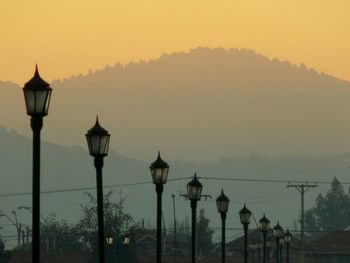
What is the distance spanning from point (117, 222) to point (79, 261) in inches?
1147

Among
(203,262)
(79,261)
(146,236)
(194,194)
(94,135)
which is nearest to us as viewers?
(94,135)

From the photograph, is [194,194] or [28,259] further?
[28,259]

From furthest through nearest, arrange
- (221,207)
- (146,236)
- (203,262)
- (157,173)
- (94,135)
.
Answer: (146,236), (203,262), (221,207), (157,173), (94,135)

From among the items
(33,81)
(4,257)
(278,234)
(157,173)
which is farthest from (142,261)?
(33,81)

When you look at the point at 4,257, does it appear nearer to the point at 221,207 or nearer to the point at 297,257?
the point at 221,207

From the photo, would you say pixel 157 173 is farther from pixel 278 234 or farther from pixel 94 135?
pixel 278 234

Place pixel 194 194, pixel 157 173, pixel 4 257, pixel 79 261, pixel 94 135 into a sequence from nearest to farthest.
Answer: pixel 94 135 < pixel 157 173 < pixel 194 194 < pixel 4 257 < pixel 79 261

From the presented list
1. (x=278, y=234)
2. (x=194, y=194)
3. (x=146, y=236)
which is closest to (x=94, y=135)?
(x=194, y=194)

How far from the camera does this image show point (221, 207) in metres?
58.0

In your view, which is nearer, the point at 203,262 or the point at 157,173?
the point at 157,173

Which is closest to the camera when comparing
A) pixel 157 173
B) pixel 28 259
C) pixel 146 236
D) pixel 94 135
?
pixel 94 135

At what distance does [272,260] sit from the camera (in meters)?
174

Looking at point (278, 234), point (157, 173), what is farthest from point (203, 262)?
point (157, 173)

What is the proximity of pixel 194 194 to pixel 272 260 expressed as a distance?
408 ft
